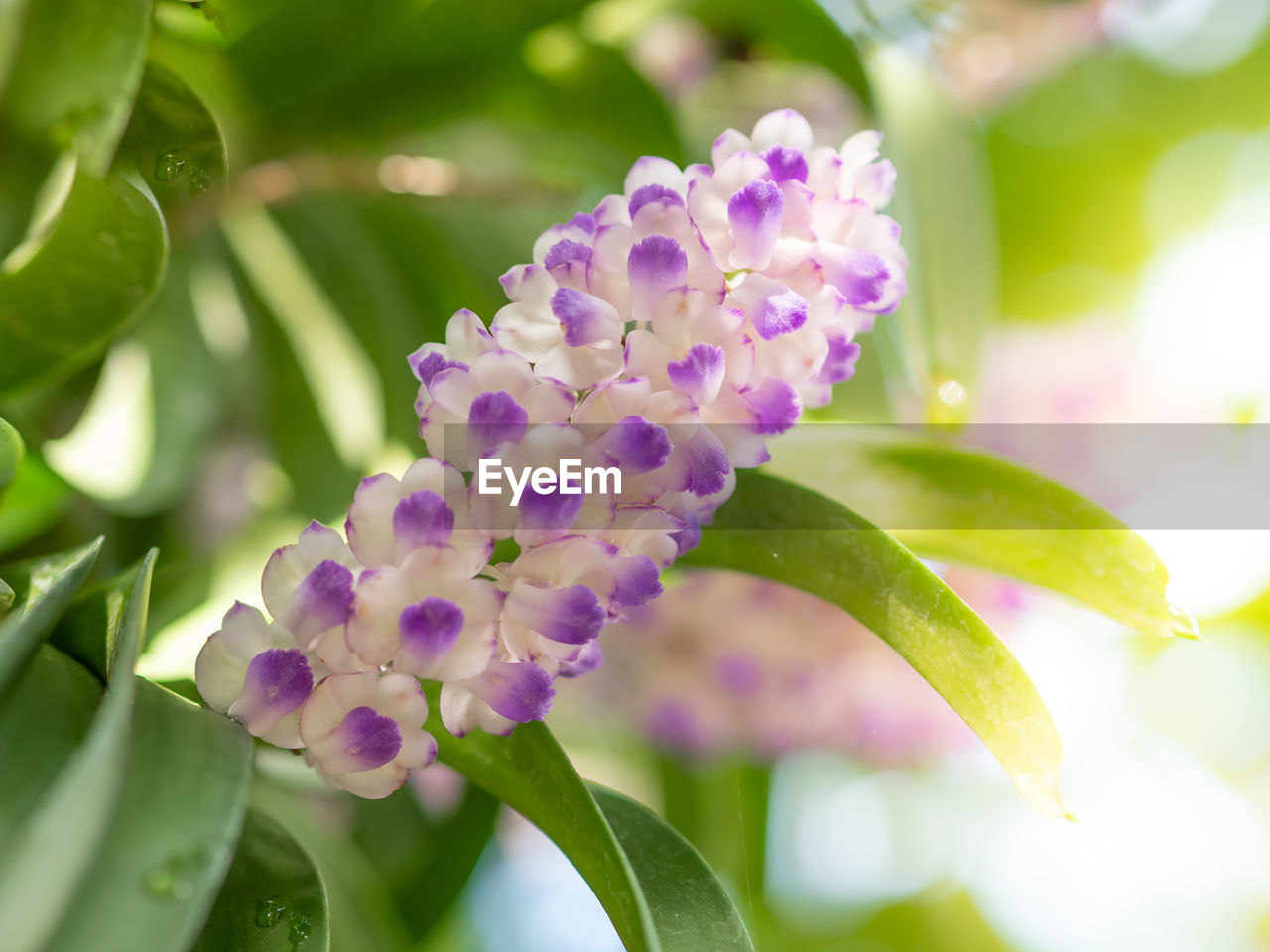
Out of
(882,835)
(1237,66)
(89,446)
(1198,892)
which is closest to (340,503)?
(89,446)

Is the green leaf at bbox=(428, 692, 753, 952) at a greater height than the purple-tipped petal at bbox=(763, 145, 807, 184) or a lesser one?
lesser

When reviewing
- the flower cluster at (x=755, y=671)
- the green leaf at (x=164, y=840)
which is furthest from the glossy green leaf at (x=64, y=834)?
the flower cluster at (x=755, y=671)

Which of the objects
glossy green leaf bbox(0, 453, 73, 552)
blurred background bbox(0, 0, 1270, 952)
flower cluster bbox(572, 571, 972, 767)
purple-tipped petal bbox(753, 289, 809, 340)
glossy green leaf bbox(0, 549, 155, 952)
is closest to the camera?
glossy green leaf bbox(0, 549, 155, 952)

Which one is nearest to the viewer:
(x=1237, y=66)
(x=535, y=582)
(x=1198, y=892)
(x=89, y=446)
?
(x=535, y=582)

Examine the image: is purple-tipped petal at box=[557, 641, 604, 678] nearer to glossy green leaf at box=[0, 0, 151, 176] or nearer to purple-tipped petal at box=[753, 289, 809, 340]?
purple-tipped petal at box=[753, 289, 809, 340]

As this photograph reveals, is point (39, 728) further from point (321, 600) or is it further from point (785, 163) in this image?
point (785, 163)

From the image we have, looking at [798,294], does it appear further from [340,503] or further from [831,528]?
[340,503]

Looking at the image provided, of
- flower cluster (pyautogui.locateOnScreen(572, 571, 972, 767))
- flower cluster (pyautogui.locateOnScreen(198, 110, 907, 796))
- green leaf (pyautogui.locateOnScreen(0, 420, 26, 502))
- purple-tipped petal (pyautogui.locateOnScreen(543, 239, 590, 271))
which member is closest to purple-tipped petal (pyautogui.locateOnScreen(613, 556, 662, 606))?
flower cluster (pyautogui.locateOnScreen(198, 110, 907, 796))
